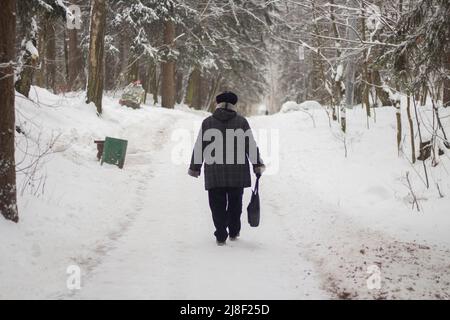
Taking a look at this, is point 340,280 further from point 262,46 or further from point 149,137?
point 262,46

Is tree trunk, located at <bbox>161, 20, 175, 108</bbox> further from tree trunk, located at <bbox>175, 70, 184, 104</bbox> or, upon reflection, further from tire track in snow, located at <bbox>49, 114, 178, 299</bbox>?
tree trunk, located at <bbox>175, 70, 184, 104</bbox>

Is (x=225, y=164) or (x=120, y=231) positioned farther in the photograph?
(x=120, y=231)

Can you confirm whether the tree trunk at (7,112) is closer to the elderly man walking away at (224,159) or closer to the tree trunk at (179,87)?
the elderly man walking away at (224,159)

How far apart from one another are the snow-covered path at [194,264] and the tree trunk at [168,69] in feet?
47.3

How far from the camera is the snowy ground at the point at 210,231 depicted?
176 inches

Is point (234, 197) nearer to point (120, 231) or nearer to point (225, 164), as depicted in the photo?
point (225, 164)

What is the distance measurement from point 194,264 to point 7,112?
285cm

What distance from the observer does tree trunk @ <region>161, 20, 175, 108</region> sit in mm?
20812

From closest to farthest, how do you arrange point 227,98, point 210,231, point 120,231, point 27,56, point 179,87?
1. point 227,98
2. point 120,231
3. point 210,231
4. point 27,56
5. point 179,87

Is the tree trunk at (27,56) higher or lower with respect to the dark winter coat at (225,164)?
higher

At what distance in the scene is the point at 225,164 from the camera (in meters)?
5.88

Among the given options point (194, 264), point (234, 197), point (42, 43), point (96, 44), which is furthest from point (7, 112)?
point (42, 43)

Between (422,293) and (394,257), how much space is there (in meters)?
1.07

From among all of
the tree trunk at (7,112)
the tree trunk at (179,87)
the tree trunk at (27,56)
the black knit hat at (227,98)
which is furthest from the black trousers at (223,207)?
the tree trunk at (179,87)
